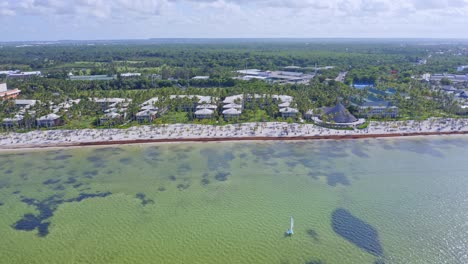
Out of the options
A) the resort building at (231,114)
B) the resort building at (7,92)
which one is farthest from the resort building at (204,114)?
the resort building at (7,92)

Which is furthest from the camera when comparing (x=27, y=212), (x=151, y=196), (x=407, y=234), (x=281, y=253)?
(x=151, y=196)

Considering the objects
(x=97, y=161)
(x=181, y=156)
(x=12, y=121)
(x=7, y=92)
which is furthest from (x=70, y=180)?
(x=7, y=92)

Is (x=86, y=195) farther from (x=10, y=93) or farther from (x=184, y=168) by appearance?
(x=10, y=93)

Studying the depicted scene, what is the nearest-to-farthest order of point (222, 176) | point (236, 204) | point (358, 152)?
point (236, 204)
point (222, 176)
point (358, 152)

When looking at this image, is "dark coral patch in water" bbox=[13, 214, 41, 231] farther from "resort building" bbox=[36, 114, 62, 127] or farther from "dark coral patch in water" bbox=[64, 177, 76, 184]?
"resort building" bbox=[36, 114, 62, 127]

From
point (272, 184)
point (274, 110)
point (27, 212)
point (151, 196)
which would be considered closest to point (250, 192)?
point (272, 184)

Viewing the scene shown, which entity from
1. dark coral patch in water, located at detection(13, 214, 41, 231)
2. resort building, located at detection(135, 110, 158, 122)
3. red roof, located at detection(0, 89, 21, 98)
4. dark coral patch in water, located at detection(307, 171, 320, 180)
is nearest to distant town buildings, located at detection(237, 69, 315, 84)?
resort building, located at detection(135, 110, 158, 122)

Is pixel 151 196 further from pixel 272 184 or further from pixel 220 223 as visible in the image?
pixel 272 184
